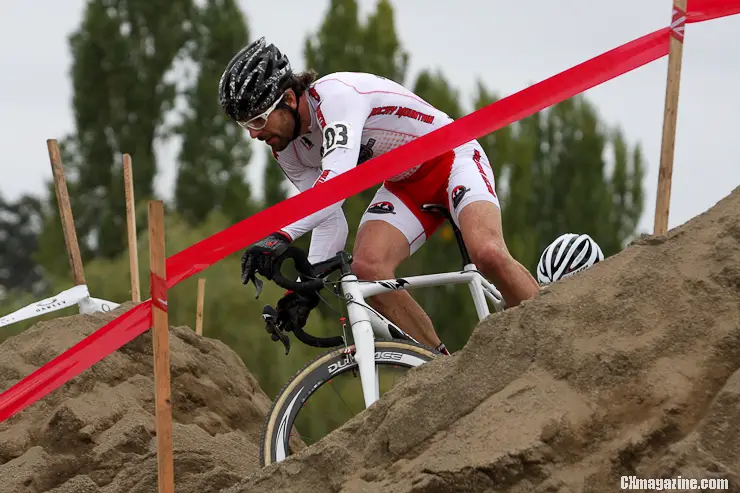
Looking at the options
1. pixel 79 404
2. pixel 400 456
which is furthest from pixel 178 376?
pixel 400 456

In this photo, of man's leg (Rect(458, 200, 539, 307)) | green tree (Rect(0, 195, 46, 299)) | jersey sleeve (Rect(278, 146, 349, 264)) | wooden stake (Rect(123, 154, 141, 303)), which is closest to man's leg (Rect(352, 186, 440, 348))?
jersey sleeve (Rect(278, 146, 349, 264))

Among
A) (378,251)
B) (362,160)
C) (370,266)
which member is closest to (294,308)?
(370,266)

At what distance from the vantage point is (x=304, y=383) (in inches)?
228

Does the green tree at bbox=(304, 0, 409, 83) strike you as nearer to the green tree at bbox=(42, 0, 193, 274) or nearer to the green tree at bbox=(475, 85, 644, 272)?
the green tree at bbox=(475, 85, 644, 272)

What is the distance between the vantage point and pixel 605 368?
4.53 meters

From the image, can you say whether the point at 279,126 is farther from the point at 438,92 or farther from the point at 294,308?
the point at 438,92

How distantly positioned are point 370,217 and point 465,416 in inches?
84.6

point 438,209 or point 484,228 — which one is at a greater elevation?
point 438,209

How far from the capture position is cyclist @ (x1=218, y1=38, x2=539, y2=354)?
5926 millimetres

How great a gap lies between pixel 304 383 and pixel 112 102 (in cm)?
2892

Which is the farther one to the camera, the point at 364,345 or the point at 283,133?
the point at 283,133

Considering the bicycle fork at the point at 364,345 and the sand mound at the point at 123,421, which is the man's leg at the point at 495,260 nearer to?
the bicycle fork at the point at 364,345

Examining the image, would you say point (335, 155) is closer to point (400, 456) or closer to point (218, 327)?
point (400, 456)

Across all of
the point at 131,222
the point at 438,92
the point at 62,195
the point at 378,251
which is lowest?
the point at 378,251
